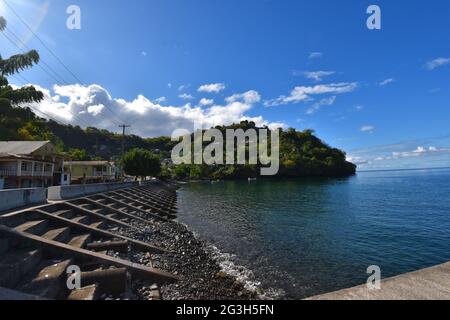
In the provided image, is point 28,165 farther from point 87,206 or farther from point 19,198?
point 19,198

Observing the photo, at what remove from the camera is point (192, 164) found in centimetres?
16025

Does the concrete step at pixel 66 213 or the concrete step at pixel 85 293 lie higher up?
the concrete step at pixel 66 213

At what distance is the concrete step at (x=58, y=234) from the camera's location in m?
10.9

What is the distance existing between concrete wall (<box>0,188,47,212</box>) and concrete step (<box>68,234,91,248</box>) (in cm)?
338

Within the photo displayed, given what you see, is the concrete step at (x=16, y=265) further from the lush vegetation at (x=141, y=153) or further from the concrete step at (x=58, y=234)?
the lush vegetation at (x=141, y=153)

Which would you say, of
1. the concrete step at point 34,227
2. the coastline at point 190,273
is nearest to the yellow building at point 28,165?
the coastline at point 190,273

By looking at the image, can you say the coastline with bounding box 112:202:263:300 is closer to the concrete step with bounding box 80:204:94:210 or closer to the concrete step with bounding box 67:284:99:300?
the concrete step with bounding box 67:284:99:300

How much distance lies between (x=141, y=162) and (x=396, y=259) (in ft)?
225

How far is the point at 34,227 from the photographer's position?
10.8 meters

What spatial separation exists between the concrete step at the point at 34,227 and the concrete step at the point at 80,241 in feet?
4.21

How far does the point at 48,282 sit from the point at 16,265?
0.96 m

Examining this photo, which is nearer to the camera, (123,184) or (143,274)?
(143,274)

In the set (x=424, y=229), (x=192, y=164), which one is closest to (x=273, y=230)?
(x=424, y=229)
